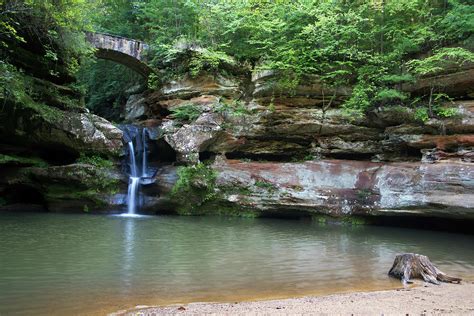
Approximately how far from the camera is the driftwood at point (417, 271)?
7.27 m

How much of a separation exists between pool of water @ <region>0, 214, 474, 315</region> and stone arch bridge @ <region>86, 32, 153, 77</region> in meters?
10.2

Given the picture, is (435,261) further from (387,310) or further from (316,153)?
(316,153)

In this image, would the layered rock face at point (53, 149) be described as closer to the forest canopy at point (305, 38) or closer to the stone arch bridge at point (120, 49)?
the forest canopy at point (305, 38)

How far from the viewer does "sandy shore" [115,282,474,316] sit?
17.5ft

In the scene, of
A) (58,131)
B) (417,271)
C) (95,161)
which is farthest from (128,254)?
(58,131)

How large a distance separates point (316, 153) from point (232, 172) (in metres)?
4.15

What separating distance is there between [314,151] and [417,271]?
11079mm

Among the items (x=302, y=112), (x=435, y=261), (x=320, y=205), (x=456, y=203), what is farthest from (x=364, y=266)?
(x=302, y=112)

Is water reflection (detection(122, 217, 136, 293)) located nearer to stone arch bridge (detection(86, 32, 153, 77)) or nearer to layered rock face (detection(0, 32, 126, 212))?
layered rock face (detection(0, 32, 126, 212))

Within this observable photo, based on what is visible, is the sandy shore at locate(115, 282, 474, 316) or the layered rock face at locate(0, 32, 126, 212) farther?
the layered rock face at locate(0, 32, 126, 212)

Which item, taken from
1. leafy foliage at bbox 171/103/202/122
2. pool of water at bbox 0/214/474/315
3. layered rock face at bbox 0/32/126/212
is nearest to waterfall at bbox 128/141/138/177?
layered rock face at bbox 0/32/126/212

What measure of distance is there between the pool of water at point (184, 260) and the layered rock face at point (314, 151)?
1.66m

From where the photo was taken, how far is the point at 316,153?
1819cm

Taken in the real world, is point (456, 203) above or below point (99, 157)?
below
